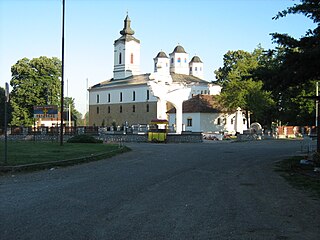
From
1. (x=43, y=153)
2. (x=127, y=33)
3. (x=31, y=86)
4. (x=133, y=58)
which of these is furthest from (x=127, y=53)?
(x=43, y=153)

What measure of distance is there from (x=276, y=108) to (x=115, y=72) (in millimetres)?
43598

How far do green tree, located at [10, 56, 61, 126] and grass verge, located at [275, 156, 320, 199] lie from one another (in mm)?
63087

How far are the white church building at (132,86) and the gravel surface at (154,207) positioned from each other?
6390cm

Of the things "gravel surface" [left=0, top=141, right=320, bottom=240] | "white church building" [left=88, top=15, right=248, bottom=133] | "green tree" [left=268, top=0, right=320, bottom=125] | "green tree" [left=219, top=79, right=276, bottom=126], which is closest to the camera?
"gravel surface" [left=0, top=141, right=320, bottom=240]

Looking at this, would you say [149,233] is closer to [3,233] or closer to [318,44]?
[3,233]

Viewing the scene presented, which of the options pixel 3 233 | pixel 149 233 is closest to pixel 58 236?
pixel 3 233

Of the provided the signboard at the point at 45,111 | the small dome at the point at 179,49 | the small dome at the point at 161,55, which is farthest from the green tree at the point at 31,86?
the small dome at the point at 179,49

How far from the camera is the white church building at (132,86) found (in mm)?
87188

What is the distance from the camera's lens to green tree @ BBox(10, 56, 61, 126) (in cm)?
7488

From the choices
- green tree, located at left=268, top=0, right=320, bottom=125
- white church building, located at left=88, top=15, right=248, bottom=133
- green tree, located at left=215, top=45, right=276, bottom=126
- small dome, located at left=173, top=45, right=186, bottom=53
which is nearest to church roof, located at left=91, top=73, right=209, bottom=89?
white church building, located at left=88, top=15, right=248, bottom=133

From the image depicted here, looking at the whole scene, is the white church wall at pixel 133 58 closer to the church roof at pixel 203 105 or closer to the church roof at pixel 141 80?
the church roof at pixel 141 80

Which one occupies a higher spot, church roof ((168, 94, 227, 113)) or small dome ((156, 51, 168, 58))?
small dome ((156, 51, 168, 58))

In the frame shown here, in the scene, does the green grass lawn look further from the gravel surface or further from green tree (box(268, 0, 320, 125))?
green tree (box(268, 0, 320, 125))

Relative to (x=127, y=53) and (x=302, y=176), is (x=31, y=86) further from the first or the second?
(x=302, y=176)
